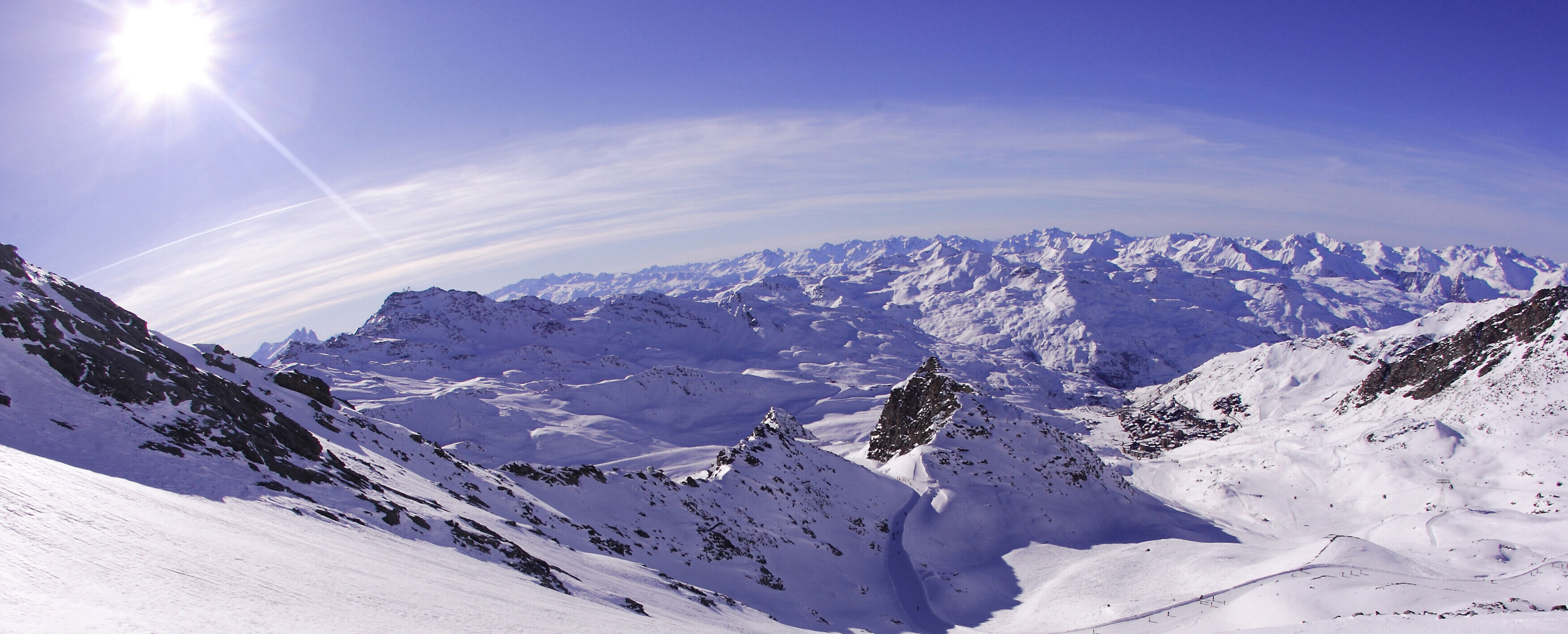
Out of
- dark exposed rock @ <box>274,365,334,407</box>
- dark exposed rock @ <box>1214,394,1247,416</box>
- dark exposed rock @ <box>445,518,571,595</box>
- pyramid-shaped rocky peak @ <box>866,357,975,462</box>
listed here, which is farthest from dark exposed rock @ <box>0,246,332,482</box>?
dark exposed rock @ <box>1214,394,1247,416</box>

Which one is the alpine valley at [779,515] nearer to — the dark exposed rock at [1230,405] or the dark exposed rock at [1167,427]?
the dark exposed rock at [1167,427]

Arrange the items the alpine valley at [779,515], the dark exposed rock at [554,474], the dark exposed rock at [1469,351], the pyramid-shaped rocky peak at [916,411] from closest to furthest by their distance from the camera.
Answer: the alpine valley at [779,515] → the dark exposed rock at [554,474] → the pyramid-shaped rocky peak at [916,411] → the dark exposed rock at [1469,351]

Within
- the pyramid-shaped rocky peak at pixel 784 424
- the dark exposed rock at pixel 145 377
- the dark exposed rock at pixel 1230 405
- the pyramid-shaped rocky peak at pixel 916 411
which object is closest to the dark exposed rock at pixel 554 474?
the dark exposed rock at pixel 145 377

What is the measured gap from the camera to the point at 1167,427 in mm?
137375

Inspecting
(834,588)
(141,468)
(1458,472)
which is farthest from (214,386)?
(1458,472)

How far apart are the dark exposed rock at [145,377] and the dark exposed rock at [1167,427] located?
123m

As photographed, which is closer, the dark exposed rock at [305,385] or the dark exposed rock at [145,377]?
the dark exposed rock at [145,377]

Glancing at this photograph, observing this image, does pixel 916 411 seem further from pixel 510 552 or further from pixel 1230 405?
pixel 1230 405

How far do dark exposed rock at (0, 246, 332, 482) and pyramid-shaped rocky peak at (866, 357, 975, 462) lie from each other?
47837mm

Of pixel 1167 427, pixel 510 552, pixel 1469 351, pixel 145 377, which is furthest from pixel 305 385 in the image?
pixel 1167 427

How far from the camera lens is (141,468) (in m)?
16.1

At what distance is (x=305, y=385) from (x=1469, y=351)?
117 meters

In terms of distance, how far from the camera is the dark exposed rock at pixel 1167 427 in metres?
120

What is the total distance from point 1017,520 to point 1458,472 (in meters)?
45.2
